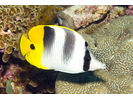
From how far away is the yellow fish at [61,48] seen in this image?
1748mm

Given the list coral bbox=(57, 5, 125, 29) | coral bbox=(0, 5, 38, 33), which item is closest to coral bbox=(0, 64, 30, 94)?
coral bbox=(0, 5, 38, 33)

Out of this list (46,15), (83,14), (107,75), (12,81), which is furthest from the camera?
(12,81)

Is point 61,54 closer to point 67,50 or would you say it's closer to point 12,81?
point 67,50

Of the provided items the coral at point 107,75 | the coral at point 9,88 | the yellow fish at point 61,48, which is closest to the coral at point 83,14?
the coral at point 107,75

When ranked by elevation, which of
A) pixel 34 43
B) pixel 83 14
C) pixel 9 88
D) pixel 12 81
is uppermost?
pixel 83 14

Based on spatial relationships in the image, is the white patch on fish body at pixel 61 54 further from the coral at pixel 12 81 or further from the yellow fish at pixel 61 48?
the coral at pixel 12 81

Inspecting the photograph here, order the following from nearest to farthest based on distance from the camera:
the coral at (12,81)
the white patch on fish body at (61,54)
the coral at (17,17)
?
the white patch on fish body at (61,54) → the coral at (17,17) → the coral at (12,81)

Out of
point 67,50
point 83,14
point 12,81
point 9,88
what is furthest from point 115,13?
point 9,88

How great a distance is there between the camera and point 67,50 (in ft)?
5.75

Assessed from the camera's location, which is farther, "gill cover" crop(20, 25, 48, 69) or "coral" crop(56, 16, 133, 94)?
"coral" crop(56, 16, 133, 94)

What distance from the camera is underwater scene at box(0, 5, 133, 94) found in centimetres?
178

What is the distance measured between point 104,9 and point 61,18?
1514mm

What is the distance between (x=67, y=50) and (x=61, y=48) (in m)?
0.10

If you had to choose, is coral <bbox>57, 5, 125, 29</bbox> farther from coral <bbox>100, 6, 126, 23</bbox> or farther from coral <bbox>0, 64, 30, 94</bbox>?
coral <bbox>0, 64, 30, 94</bbox>
